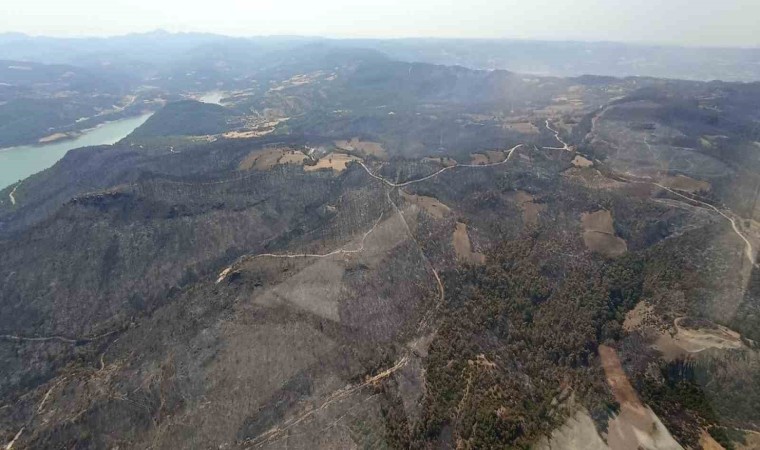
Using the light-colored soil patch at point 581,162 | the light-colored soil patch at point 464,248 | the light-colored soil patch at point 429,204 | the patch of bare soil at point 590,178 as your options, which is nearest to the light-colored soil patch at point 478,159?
the patch of bare soil at point 590,178

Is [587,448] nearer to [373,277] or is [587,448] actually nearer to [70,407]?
[373,277]

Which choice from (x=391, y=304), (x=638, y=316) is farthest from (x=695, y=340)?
(x=391, y=304)

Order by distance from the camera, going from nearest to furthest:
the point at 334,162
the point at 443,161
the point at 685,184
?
the point at 685,184 < the point at 334,162 < the point at 443,161

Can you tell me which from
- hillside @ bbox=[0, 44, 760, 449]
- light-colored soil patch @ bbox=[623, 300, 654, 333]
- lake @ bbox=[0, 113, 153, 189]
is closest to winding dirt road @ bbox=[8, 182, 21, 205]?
hillside @ bbox=[0, 44, 760, 449]

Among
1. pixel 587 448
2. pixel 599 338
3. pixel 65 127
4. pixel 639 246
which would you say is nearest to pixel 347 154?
pixel 639 246

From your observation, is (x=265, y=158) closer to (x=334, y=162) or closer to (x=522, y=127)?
(x=334, y=162)
